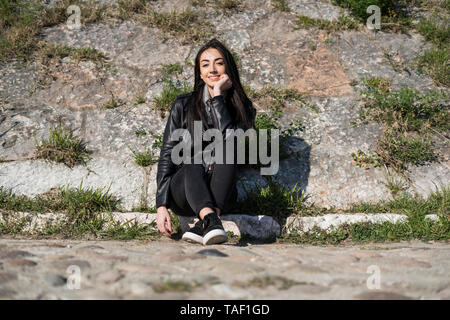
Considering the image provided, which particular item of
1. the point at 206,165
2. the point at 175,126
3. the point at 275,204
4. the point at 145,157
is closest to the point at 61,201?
the point at 145,157

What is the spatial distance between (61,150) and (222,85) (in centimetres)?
161

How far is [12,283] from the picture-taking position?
5.56 ft

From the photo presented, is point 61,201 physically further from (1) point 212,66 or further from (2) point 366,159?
(2) point 366,159

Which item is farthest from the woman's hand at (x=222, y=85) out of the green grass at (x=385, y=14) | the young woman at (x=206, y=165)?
the green grass at (x=385, y=14)

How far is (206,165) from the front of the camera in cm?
315

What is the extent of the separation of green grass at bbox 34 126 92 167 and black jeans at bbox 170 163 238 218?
1081 mm

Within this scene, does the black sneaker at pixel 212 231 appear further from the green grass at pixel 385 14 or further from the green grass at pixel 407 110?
the green grass at pixel 385 14

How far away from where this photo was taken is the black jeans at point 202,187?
2902 mm

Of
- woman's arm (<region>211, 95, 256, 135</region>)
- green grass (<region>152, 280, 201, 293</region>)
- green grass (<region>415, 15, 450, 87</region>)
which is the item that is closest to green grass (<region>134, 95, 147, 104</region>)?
woman's arm (<region>211, 95, 256, 135</region>)

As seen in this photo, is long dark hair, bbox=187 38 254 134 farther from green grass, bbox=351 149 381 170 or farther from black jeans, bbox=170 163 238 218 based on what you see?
green grass, bbox=351 149 381 170

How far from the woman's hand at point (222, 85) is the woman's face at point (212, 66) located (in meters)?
0.06

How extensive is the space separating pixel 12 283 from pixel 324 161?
2.86m
